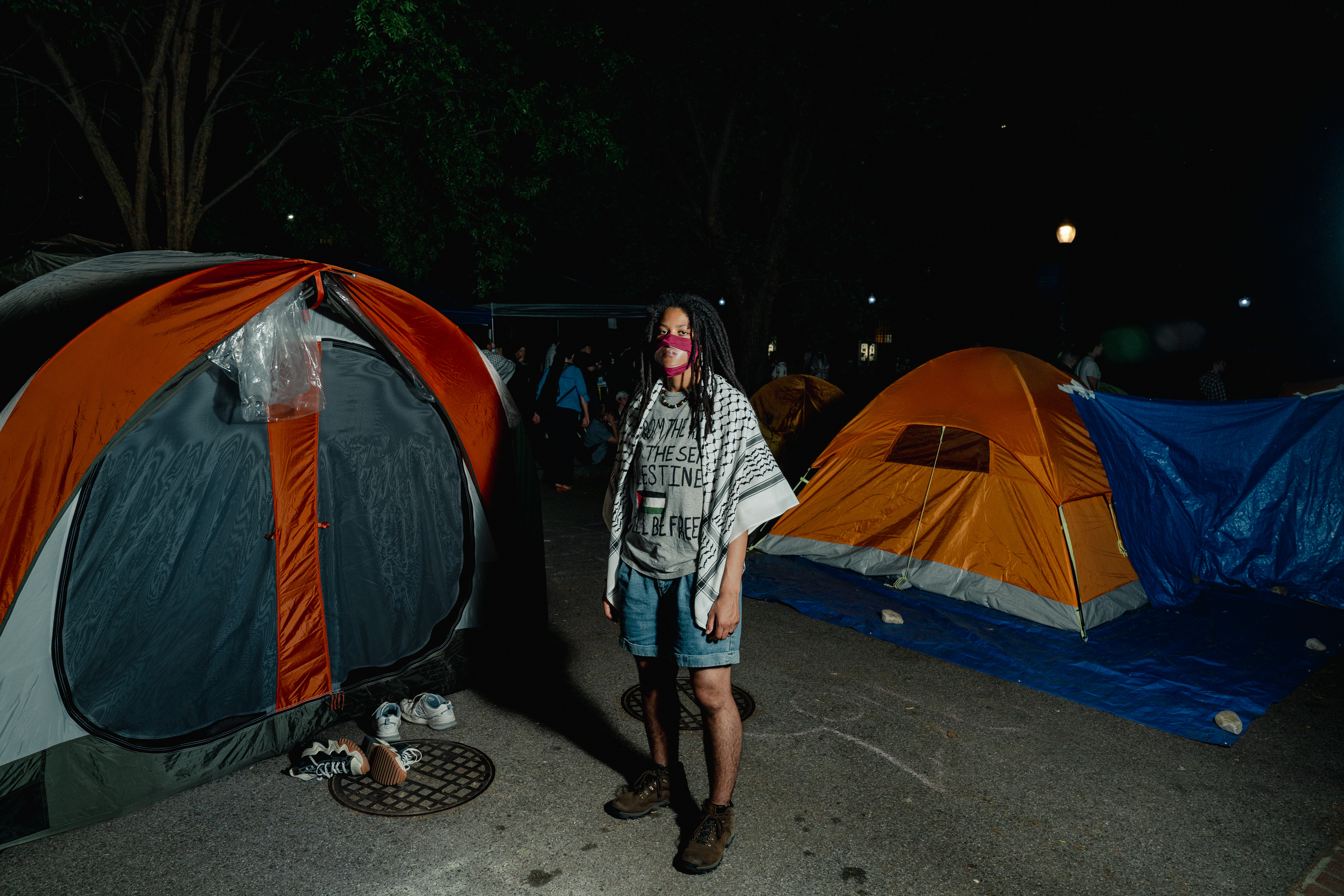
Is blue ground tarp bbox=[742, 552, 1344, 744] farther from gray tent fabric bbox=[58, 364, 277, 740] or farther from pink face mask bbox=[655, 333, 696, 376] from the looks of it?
gray tent fabric bbox=[58, 364, 277, 740]

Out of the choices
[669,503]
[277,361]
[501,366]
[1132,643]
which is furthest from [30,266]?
[1132,643]

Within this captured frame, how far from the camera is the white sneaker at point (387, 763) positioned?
3.63 meters

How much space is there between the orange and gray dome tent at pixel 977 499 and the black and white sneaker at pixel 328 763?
429 cm

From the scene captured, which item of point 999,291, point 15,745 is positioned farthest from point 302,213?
point 999,291

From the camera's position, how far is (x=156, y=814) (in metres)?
3.37

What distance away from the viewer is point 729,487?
118 inches

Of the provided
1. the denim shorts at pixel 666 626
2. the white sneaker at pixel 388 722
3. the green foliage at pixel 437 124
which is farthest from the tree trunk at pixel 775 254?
the denim shorts at pixel 666 626

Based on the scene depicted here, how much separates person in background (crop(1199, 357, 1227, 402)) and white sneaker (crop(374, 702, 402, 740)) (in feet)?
33.1

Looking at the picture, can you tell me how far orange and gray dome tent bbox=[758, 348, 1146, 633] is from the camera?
590cm

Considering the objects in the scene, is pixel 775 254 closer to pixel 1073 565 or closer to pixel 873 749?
pixel 1073 565

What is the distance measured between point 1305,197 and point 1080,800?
29.5 metres

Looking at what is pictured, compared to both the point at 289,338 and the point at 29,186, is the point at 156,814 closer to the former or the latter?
the point at 289,338

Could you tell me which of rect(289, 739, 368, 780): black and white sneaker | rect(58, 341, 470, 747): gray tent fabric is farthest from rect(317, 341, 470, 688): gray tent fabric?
rect(289, 739, 368, 780): black and white sneaker

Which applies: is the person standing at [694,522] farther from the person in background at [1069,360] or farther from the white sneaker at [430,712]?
the person in background at [1069,360]
